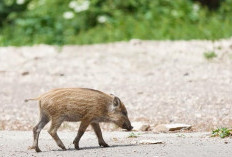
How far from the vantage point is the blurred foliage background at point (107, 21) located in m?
15.8

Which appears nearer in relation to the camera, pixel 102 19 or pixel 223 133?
pixel 223 133

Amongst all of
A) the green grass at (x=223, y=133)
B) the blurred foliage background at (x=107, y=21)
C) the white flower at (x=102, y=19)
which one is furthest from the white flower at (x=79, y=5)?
the green grass at (x=223, y=133)

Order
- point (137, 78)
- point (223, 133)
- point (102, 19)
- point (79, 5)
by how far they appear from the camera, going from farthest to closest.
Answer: point (79, 5) → point (102, 19) → point (137, 78) → point (223, 133)

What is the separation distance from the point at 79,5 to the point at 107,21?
0.86 metres

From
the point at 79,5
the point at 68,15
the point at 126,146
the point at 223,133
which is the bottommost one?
the point at 68,15

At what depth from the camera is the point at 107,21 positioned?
1709 cm


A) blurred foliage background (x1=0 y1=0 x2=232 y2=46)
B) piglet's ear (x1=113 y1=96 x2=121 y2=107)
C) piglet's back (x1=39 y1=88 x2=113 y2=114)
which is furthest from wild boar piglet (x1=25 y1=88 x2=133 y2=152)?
blurred foliage background (x1=0 y1=0 x2=232 y2=46)

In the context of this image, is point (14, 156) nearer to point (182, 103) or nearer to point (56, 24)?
point (182, 103)

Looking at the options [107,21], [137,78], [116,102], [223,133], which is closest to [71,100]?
[116,102]

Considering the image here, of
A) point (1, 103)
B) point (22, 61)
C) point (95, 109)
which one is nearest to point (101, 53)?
point (22, 61)

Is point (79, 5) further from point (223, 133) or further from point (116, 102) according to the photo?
point (223, 133)

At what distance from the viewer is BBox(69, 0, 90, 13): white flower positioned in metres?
17.3

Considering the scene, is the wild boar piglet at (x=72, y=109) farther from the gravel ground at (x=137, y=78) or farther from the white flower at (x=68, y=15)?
the white flower at (x=68, y=15)

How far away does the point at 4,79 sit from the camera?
13039mm
